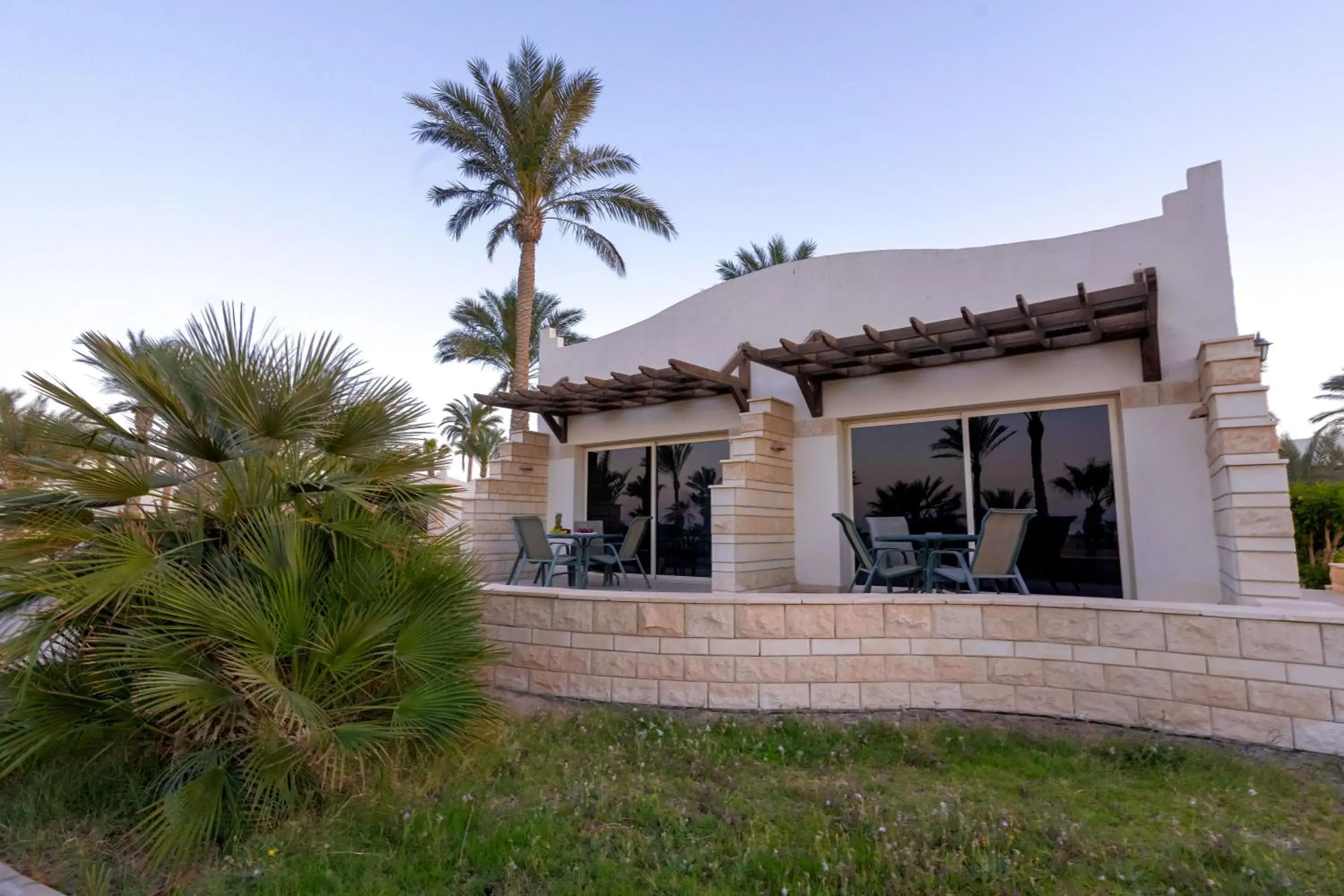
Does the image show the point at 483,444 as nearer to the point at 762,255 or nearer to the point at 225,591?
the point at 762,255

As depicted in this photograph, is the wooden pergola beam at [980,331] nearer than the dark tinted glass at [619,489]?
Yes

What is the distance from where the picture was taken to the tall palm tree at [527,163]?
12.5 metres

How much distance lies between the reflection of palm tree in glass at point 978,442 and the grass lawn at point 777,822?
3.16 metres

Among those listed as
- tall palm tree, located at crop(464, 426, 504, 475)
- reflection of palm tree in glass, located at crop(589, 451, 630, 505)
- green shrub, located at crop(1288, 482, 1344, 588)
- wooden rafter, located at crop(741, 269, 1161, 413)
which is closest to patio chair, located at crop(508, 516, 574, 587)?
reflection of palm tree in glass, located at crop(589, 451, 630, 505)

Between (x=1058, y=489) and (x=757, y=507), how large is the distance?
2.95 m

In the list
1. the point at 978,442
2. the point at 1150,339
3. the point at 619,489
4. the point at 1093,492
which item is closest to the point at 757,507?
the point at 978,442

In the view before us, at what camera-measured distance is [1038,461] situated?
648 cm

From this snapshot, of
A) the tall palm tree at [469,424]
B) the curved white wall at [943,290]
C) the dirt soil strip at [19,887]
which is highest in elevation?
the tall palm tree at [469,424]

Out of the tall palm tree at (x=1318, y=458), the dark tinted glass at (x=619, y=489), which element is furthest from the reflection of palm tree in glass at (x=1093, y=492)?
the tall palm tree at (x=1318, y=458)

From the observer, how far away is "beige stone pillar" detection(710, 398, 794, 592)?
638cm

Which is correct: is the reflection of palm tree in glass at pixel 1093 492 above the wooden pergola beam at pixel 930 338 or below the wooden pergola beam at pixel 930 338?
below

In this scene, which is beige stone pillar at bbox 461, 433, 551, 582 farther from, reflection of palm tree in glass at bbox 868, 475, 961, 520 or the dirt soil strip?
the dirt soil strip

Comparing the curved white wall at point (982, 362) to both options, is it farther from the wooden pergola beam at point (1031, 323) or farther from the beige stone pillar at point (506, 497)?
the wooden pergola beam at point (1031, 323)

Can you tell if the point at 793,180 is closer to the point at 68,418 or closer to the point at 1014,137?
the point at 1014,137
